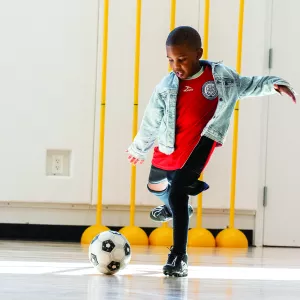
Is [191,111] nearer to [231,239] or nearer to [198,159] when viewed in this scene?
[198,159]

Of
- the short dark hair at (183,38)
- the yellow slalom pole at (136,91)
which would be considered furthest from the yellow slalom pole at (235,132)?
the short dark hair at (183,38)

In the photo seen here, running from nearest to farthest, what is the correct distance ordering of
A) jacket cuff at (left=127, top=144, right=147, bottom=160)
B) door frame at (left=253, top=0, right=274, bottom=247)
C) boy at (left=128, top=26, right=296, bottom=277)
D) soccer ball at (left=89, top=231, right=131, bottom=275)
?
1. soccer ball at (left=89, top=231, right=131, bottom=275)
2. boy at (left=128, top=26, right=296, bottom=277)
3. jacket cuff at (left=127, top=144, right=147, bottom=160)
4. door frame at (left=253, top=0, right=274, bottom=247)

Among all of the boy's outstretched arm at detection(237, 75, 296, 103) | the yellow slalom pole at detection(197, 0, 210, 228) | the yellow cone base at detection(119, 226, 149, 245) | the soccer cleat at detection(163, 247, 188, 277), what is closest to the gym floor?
the soccer cleat at detection(163, 247, 188, 277)

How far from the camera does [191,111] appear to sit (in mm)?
2812

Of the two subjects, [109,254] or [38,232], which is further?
[38,232]

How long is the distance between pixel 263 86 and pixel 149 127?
452 mm

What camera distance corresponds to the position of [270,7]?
170 inches

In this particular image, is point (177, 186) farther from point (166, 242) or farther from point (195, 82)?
point (166, 242)

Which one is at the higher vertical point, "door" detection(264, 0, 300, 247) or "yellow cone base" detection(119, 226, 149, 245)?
"door" detection(264, 0, 300, 247)

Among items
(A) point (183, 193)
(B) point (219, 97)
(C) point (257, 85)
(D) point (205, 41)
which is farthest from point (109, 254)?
(D) point (205, 41)

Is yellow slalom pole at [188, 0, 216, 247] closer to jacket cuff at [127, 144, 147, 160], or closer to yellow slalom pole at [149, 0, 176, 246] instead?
yellow slalom pole at [149, 0, 176, 246]

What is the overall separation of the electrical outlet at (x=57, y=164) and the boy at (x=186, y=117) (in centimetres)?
130

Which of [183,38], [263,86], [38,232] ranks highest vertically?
[183,38]

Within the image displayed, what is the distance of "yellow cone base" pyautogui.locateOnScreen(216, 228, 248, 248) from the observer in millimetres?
4148
